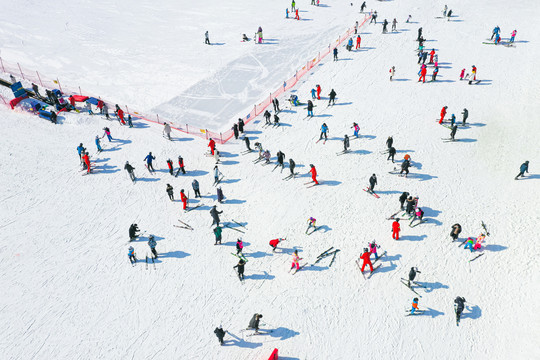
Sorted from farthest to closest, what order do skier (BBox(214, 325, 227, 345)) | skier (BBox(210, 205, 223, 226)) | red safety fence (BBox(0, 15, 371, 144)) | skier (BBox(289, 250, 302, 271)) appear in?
red safety fence (BBox(0, 15, 371, 144)) → skier (BBox(210, 205, 223, 226)) → skier (BBox(289, 250, 302, 271)) → skier (BBox(214, 325, 227, 345))

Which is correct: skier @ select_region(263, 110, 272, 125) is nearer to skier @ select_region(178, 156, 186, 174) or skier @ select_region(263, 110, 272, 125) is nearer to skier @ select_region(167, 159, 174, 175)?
skier @ select_region(178, 156, 186, 174)

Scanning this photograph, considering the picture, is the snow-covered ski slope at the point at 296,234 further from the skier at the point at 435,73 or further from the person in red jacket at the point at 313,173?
the skier at the point at 435,73

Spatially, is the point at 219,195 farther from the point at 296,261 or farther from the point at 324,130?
the point at 324,130

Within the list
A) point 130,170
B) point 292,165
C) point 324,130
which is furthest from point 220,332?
point 324,130

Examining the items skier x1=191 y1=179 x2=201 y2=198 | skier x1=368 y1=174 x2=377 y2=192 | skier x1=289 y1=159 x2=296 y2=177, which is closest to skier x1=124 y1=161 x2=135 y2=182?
skier x1=191 y1=179 x2=201 y2=198

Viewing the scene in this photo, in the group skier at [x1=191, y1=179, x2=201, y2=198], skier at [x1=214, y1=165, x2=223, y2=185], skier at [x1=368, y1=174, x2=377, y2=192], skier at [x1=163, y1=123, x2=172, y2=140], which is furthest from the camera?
skier at [x1=163, y1=123, x2=172, y2=140]

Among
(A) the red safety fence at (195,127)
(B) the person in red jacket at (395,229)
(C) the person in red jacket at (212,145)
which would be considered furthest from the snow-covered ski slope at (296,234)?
(A) the red safety fence at (195,127)

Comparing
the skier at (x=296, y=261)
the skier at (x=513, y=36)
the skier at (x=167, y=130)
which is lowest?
the skier at (x=296, y=261)
